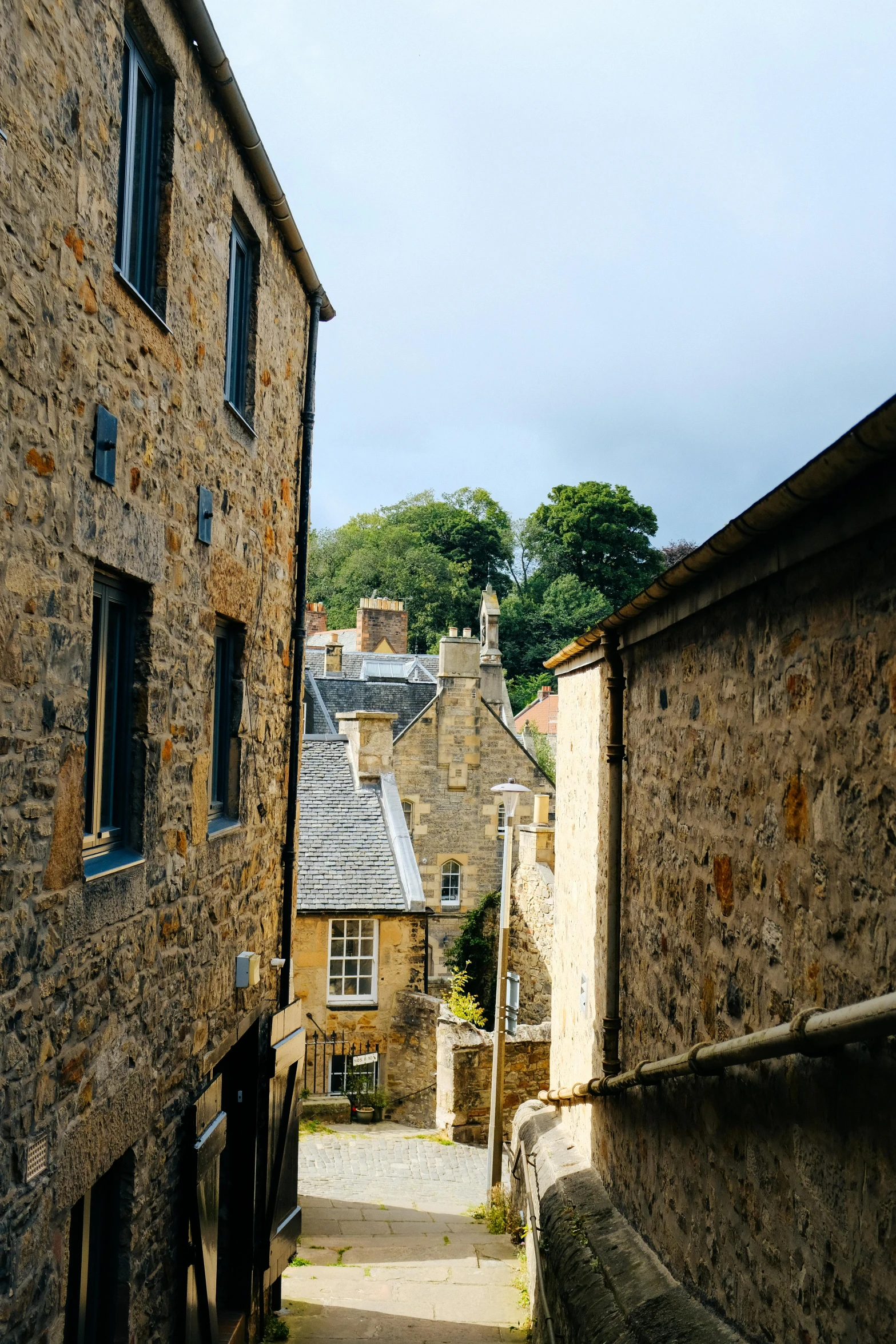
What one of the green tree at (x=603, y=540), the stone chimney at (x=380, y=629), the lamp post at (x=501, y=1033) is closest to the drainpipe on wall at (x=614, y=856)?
the lamp post at (x=501, y=1033)

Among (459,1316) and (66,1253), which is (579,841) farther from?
(66,1253)

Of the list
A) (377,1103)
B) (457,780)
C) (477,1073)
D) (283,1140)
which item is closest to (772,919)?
(283,1140)

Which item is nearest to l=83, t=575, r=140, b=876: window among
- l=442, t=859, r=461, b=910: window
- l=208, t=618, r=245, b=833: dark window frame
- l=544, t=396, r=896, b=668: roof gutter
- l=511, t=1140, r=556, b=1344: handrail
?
l=208, t=618, r=245, b=833: dark window frame

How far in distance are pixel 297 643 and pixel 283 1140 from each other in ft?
12.1

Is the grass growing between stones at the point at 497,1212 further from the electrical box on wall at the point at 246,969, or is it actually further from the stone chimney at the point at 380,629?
the stone chimney at the point at 380,629

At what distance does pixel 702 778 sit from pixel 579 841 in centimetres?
369

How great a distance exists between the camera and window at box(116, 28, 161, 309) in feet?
15.8

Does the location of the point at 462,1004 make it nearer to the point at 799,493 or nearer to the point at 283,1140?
the point at 283,1140

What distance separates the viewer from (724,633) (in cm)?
462

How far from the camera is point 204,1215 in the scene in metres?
5.84

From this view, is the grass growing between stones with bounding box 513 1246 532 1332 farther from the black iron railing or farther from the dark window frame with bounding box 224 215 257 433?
the black iron railing

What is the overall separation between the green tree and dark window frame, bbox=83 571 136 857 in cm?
5749

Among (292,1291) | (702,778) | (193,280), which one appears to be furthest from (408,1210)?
(193,280)

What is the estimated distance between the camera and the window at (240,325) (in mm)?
6855
